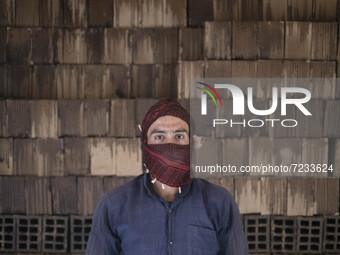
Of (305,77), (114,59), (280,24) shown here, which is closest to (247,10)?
(280,24)

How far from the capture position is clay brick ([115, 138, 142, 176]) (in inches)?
120

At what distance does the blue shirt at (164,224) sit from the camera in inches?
61.7

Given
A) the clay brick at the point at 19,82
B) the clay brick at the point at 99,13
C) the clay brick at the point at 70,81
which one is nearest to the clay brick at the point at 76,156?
the clay brick at the point at 70,81

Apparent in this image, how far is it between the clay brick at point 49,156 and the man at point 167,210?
1558 millimetres

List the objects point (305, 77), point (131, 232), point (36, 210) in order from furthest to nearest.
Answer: point (36, 210), point (305, 77), point (131, 232)

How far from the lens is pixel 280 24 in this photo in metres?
2.93

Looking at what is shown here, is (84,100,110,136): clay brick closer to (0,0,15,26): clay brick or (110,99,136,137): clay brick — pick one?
(110,99,136,137): clay brick

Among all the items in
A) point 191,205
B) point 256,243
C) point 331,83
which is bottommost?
point 256,243

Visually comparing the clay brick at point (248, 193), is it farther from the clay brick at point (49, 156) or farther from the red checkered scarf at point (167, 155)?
the clay brick at point (49, 156)

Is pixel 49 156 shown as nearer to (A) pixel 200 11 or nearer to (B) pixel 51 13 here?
(B) pixel 51 13

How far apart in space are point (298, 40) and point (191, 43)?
2.99 ft

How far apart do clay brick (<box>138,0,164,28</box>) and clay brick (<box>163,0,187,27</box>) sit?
0.04m

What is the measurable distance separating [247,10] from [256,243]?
205 cm

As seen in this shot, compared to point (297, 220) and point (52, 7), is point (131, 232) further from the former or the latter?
point (52, 7)
